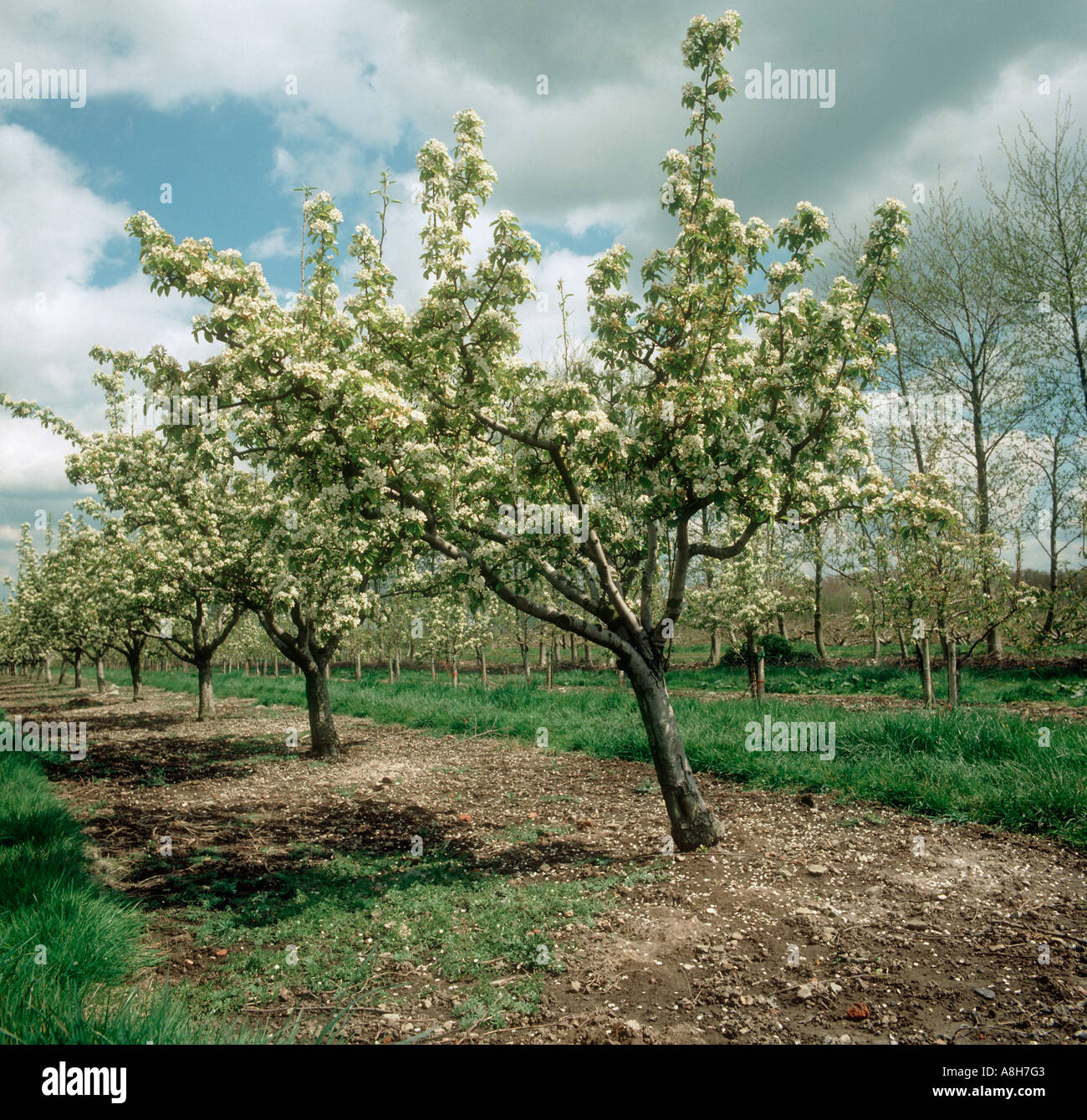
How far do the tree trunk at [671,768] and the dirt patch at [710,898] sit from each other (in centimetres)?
34

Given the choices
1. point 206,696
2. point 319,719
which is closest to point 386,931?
point 319,719

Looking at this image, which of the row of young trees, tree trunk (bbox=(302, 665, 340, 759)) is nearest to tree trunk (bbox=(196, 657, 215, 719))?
tree trunk (bbox=(302, 665, 340, 759))

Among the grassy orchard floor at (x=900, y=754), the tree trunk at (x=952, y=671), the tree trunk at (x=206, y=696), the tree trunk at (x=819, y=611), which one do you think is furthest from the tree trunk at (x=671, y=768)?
the tree trunk at (x=819, y=611)

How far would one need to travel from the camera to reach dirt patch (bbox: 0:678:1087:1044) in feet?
15.8

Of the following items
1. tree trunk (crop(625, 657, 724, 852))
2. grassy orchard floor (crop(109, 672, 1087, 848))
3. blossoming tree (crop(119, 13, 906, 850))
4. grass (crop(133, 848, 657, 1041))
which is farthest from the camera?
grassy orchard floor (crop(109, 672, 1087, 848))

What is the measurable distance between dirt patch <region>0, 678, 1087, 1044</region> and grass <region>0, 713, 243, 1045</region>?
61 cm

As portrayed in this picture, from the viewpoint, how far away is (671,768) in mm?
7809

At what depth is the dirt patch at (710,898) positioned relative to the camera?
4812mm

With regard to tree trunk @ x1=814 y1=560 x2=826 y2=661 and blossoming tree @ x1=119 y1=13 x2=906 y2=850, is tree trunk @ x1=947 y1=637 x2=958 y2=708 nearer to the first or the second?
blossoming tree @ x1=119 y1=13 x2=906 y2=850

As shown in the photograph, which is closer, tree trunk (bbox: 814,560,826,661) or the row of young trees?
the row of young trees

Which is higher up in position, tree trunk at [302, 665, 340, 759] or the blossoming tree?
the blossoming tree

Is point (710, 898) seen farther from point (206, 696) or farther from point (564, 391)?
point (206, 696)
